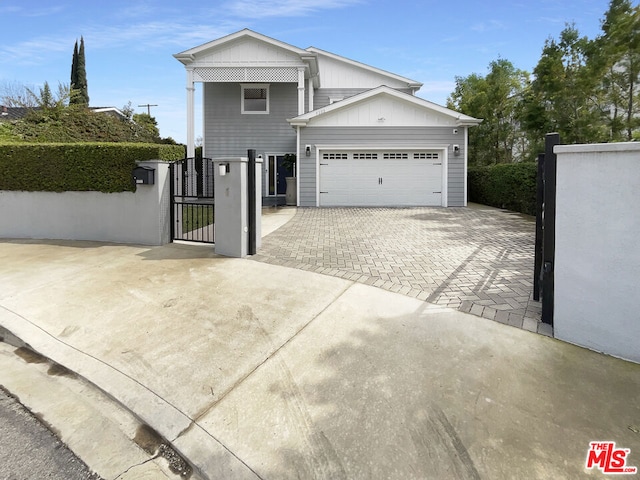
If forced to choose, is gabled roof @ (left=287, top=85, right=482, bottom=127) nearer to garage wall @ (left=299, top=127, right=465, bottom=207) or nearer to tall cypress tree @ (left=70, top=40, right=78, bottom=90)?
garage wall @ (left=299, top=127, right=465, bottom=207)

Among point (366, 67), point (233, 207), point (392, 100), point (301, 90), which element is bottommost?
point (233, 207)

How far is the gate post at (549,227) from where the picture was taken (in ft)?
12.4

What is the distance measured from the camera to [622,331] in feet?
10.6

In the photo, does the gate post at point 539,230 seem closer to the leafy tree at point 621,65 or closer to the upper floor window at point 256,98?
the leafy tree at point 621,65

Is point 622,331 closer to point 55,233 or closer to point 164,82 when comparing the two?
point 55,233

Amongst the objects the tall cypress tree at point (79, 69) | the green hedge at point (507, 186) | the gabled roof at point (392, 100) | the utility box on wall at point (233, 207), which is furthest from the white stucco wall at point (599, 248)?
the tall cypress tree at point (79, 69)

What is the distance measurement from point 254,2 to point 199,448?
10528 millimetres

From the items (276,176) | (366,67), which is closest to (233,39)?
(276,176)

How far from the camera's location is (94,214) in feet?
27.6

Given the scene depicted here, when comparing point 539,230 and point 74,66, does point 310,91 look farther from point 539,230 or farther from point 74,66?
point 74,66

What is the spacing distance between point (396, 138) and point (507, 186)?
4.30 metres

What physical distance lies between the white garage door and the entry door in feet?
8.68

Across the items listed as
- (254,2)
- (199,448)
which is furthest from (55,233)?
(199,448)
